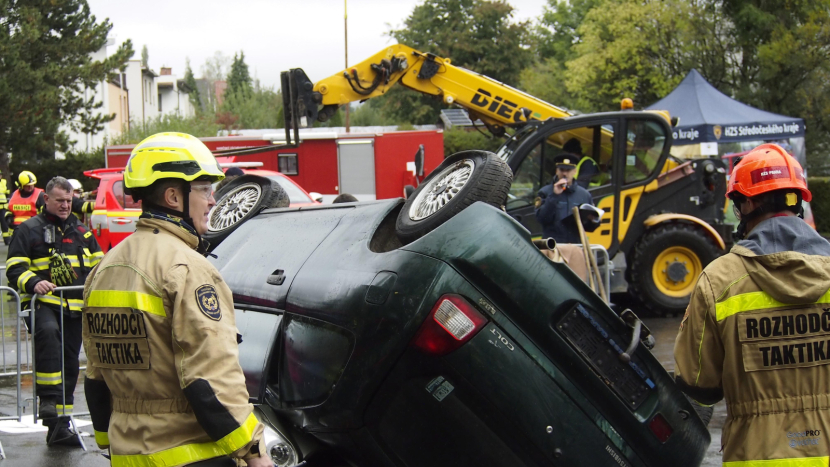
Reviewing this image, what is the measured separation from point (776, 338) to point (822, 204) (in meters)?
21.1

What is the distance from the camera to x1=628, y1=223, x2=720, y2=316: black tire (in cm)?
969

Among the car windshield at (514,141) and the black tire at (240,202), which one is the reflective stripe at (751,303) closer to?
the black tire at (240,202)

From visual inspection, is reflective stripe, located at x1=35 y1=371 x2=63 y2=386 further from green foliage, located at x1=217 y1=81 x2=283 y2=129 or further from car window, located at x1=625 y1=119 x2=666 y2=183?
green foliage, located at x1=217 y1=81 x2=283 y2=129

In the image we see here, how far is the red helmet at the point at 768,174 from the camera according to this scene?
2.70m

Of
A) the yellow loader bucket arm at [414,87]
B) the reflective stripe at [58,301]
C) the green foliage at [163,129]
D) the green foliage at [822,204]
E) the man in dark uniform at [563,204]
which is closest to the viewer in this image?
the reflective stripe at [58,301]

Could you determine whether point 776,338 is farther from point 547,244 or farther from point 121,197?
point 121,197

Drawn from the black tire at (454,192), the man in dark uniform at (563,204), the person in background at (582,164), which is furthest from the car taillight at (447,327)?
the person in background at (582,164)

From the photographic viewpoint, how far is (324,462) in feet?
11.1

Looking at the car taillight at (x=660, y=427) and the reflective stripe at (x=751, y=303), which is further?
the car taillight at (x=660, y=427)

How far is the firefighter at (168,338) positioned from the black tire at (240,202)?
1.91 m

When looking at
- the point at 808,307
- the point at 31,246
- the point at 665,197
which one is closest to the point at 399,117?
the point at 665,197

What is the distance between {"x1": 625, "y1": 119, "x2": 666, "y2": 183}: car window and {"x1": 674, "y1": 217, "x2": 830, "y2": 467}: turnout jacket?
281 inches

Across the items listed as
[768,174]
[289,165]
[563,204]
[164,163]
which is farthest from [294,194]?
[768,174]

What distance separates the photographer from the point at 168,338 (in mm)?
2445
